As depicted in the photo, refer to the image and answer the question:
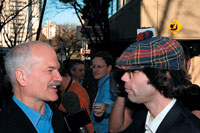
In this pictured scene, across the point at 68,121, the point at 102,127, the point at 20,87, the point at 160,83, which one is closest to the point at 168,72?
the point at 160,83

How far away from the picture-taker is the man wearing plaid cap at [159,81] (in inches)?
65.2

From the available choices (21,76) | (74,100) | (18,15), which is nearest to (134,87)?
(74,100)

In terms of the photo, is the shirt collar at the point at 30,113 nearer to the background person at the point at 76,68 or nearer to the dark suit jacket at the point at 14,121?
the dark suit jacket at the point at 14,121

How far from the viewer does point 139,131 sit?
1974 mm

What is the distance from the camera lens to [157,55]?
166 centimetres

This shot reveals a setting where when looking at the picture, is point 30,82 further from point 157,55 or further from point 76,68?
point 76,68

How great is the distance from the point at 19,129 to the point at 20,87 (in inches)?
13.2

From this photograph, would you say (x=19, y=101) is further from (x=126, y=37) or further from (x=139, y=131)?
(x=126, y=37)

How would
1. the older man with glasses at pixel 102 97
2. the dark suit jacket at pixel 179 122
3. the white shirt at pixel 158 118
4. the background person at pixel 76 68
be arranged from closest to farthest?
1. the dark suit jacket at pixel 179 122
2. the white shirt at pixel 158 118
3. the older man with glasses at pixel 102 97
4. the background person at pixel 76 68

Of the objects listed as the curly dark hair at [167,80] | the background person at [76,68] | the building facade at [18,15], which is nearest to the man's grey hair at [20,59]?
the curly dark hair at [167,80]

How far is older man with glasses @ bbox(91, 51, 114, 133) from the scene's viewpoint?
2.95m

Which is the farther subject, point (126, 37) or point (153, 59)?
point (126, 37)

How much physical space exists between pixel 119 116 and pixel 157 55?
42.6 inches

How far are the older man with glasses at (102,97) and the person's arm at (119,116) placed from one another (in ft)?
1.14
